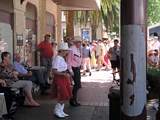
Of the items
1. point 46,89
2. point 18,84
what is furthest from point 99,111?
point 46,89

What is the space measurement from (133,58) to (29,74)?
25.3ft

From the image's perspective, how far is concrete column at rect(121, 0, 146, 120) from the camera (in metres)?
5.34

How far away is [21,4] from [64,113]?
6.19 m

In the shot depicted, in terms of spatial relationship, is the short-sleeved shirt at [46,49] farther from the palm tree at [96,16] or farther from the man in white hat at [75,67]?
the palm tree at [96,16]

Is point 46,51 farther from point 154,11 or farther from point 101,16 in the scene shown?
point 154,11

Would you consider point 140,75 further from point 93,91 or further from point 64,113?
point 93,91

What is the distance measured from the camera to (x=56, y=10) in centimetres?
2848

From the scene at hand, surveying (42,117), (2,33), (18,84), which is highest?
(2,33)

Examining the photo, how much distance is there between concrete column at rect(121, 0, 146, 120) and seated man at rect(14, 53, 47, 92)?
716 cm

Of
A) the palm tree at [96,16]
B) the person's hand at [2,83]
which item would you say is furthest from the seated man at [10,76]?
the palm tree at [96,16]

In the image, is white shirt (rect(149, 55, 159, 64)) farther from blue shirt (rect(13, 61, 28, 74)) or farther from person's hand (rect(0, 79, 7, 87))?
person's hand (rect(0, 79, 7, 87))

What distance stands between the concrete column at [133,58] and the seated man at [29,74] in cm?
716

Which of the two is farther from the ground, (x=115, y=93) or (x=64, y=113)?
(x=115, y=93)

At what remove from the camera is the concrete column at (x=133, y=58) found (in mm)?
5340
